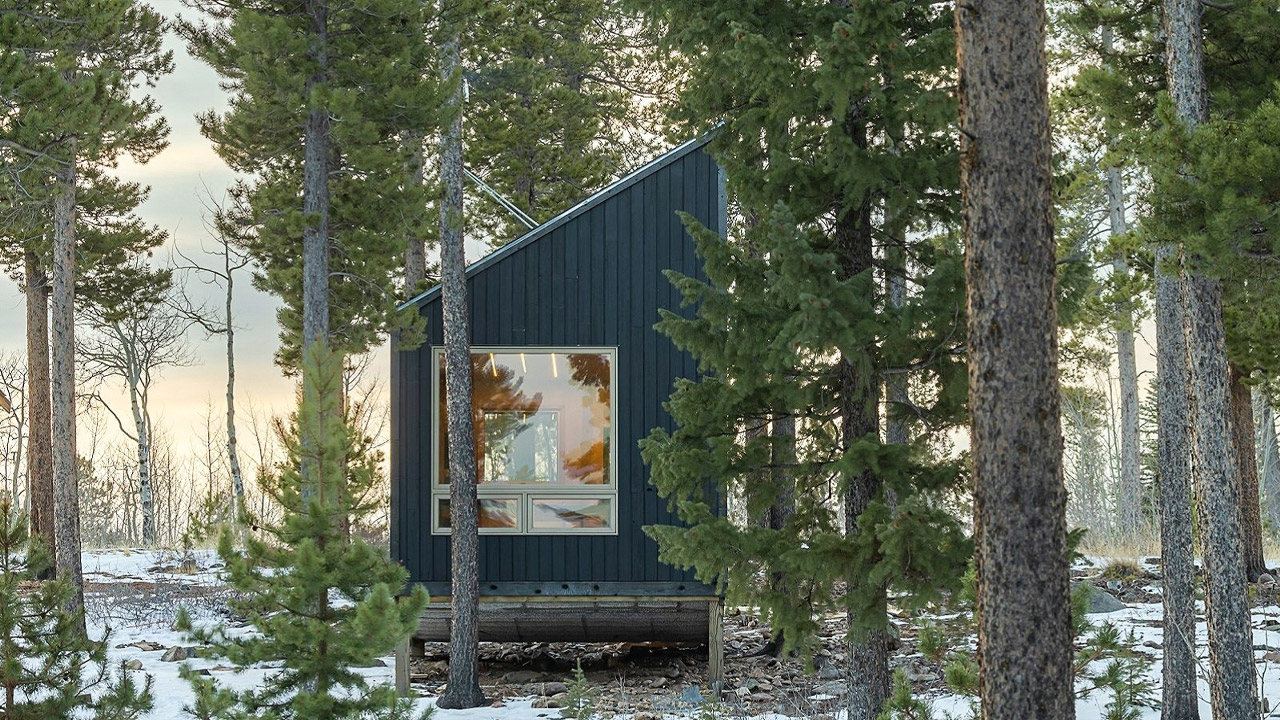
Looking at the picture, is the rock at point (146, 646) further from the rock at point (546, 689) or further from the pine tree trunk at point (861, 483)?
the pine tree trunk at point (861, 483)

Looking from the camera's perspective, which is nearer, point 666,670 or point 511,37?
point 666,670

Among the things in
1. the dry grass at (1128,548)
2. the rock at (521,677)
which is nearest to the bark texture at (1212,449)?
the rock at (521,677)

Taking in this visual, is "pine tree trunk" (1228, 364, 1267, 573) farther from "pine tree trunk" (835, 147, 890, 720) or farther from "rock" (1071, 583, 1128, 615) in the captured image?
"pine tree trunk" (835, 147, 890, 720)

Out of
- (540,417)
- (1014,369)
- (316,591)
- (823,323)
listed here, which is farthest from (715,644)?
(1014,369)

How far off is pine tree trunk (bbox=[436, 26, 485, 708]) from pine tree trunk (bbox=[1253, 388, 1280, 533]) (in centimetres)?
2208

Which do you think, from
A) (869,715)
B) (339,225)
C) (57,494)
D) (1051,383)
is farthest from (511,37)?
(1051,383)

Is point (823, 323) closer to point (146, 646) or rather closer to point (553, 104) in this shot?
point (146, 646)

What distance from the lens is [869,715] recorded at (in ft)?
24.4

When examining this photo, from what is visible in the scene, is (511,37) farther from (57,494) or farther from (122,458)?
(122,458)

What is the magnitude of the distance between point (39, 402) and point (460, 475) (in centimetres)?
1018

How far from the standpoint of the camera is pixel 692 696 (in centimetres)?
1073

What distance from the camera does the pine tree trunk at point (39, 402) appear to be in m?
17.8

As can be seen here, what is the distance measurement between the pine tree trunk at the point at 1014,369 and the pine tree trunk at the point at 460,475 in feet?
20.0

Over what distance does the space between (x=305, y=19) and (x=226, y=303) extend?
14.6 metres
